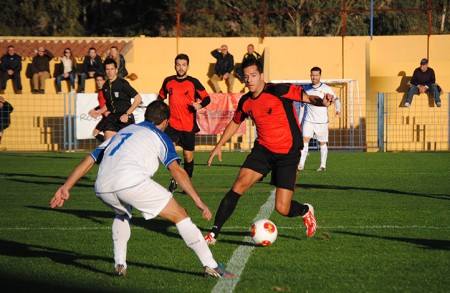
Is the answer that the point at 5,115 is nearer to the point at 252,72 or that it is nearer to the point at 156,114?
the point at 252,72

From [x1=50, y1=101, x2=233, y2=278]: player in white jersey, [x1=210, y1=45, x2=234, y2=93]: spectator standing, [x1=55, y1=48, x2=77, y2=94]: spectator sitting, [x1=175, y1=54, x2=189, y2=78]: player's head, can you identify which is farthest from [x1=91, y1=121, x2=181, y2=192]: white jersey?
[x1=55, y1=48, x2=77, y2=94]: spectator sitting

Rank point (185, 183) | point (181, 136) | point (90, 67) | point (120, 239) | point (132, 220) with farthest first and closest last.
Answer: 1. point (90, 67)
2. point (181, 136)
3. point (132, 220)
4. point (120, 239)
5. point (185, 183)

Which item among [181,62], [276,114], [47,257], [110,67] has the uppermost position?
[181,62]

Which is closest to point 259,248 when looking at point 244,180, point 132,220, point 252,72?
point 244,180

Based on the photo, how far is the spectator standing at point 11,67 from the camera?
27922 mm

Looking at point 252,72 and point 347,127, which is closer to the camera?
point 252,72

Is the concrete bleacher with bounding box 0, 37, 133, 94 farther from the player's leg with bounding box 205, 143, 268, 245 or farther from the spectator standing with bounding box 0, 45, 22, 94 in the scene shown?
the player's leg with bounding box 205, 143, 268, 245

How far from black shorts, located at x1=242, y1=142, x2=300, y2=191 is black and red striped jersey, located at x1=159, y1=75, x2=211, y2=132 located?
5102 millimetres

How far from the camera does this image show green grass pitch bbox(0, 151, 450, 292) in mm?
6832

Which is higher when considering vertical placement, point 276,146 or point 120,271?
point 276,146

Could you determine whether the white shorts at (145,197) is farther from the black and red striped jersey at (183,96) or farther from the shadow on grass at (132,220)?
the black and red striped jersey at (183,96)

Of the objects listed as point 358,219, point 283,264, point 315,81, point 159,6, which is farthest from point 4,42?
point 283,264

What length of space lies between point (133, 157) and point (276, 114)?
2.57m

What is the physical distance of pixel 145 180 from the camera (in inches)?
264
